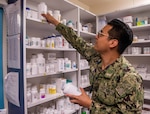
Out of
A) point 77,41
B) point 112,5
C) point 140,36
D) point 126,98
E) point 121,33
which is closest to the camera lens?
point 126,98

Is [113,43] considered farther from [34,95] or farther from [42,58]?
[34,95]

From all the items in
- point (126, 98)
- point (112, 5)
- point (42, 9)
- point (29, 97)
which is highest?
point (112, 5)

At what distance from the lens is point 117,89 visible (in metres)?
0.98

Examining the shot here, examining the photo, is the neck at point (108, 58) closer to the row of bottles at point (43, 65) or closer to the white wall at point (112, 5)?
the row of bottles at point (43, 65)

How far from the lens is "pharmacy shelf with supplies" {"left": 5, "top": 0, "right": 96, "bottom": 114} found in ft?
5.03

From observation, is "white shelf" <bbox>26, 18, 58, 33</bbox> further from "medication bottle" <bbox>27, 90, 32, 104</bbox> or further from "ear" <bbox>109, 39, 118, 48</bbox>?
"ear" <bbox>109, 39, 118, 48</bbox>

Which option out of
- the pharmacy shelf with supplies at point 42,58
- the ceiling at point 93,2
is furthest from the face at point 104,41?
the ceiling at point 93,2

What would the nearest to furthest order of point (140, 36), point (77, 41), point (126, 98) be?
point (126, 98), point (77, 41), point (140, 36)

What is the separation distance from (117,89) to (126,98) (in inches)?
3.1

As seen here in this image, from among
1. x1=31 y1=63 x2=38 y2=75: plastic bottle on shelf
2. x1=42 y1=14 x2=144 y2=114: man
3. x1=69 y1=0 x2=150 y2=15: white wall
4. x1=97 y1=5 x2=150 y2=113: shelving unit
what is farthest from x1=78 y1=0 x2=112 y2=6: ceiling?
x1=42 y1=14 x2=144 y2=114: man

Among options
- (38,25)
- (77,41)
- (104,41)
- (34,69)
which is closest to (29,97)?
(34,69)

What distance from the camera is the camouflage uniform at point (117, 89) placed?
0.94 m

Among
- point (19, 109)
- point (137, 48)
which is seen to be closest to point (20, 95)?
point (19, 109)

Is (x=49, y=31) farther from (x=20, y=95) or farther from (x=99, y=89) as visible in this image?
(x=99, y=89)
